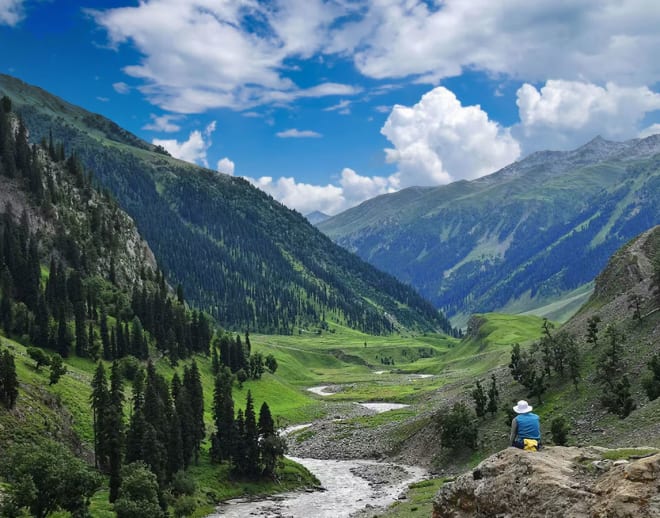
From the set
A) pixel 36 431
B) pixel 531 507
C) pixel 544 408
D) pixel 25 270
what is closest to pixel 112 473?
pixel 36 431

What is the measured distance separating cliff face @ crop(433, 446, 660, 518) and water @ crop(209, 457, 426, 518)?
6562cm

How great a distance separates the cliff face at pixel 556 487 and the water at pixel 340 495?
6562cm

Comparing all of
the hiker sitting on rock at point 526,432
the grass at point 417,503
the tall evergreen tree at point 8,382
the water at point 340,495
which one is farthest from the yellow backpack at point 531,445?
the tall evergreen tree at point 8,382

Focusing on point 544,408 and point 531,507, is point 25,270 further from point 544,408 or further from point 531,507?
point 531,507

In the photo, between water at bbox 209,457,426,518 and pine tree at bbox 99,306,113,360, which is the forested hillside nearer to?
pine tree at bbox 99,306,113,360

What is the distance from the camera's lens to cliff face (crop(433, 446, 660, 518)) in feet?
60.1

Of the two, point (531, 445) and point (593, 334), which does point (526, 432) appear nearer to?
point (531, 445)

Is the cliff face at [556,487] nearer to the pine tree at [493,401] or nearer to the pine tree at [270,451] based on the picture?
the pine tree at [270,451]

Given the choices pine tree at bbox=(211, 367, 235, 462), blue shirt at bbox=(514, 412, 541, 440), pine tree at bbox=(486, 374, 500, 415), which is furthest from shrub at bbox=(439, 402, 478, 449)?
blue shirt at bbox=(514, 412, 541, 440)

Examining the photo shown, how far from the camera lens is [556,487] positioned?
20.9 metres

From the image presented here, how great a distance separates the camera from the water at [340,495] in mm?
89625

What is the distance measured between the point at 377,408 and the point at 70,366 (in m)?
97.9

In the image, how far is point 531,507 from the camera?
839 inches

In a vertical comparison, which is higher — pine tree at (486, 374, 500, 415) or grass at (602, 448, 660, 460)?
grass at (602, 448, 660, 460)
